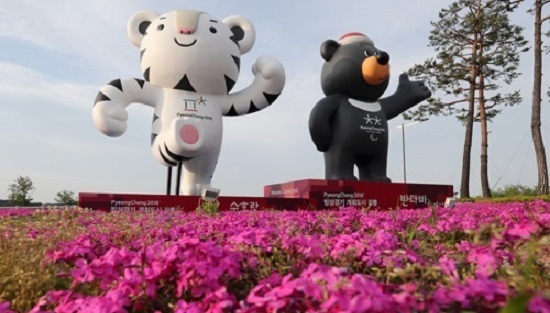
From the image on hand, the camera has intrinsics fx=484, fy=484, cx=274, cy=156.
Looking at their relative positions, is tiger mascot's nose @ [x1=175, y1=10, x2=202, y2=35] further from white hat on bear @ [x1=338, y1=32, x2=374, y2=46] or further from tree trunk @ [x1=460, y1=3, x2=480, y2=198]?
tree trunk @ [x1=460, y1=3, x2=480, y2=198]

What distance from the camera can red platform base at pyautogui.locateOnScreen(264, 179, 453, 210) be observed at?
9.30 m

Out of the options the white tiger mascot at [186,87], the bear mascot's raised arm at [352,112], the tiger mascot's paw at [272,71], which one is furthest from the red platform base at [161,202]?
the tiger mascot's paw at [272,71]

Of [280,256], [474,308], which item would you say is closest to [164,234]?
[280,256]

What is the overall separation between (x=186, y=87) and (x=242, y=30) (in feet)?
6.67

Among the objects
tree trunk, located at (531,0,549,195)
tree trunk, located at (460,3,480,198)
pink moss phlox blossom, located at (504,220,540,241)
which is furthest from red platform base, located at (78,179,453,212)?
tree trunk, located at (460,3,480,198)

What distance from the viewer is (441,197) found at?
1009 cm

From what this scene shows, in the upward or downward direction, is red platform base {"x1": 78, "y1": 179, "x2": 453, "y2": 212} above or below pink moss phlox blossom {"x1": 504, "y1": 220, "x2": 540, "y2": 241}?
above

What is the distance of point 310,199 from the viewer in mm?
9336

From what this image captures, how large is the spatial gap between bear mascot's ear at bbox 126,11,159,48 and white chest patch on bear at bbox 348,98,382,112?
4787 mm

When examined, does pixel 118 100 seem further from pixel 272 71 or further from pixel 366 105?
pixel 366 105

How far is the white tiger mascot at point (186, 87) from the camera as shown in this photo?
9633 millimetres

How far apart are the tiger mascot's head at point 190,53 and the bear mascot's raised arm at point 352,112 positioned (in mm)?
2065

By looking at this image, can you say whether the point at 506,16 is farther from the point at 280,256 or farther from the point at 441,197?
the point at 280,256

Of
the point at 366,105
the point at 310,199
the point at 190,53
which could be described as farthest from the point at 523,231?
the point at 190,53
